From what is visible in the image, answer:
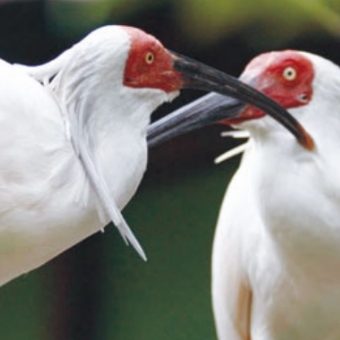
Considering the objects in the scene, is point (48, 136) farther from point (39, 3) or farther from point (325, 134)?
point (39, 3)

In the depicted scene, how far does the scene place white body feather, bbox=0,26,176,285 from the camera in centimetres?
370

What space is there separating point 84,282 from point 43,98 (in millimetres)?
2047

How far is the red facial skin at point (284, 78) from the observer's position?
431 cm

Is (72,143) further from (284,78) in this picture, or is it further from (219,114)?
(284,78)

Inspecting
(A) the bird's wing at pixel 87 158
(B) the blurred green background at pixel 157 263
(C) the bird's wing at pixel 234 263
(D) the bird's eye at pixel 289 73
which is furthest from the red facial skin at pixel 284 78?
(B) the blurred green background at pixel 157 263

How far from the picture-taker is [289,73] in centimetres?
434

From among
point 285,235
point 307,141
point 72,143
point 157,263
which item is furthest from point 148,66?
point 157,263

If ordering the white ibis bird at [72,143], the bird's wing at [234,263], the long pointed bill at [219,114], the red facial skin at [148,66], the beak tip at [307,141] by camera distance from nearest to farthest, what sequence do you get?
the white ibis bird at [72,143]
the red facial skin at [148,66]
the long pointed bill at [219,114]
the beak tip at [307,141]
the bird's wing at [234,263]

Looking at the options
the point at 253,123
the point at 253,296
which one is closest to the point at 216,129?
the point at 253,296

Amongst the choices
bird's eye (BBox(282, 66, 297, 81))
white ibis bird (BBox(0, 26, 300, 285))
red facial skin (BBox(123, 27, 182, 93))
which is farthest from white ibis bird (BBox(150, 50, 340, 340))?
white ibis bird (BBox(0, 26, 300, 285))

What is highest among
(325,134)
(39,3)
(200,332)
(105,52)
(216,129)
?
(105,52)

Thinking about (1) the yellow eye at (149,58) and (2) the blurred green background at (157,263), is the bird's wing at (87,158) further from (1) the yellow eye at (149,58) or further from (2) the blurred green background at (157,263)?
(2) the blurred green background at (157,263)

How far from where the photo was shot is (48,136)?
12.2 ft

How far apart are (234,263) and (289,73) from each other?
581 millimetres
